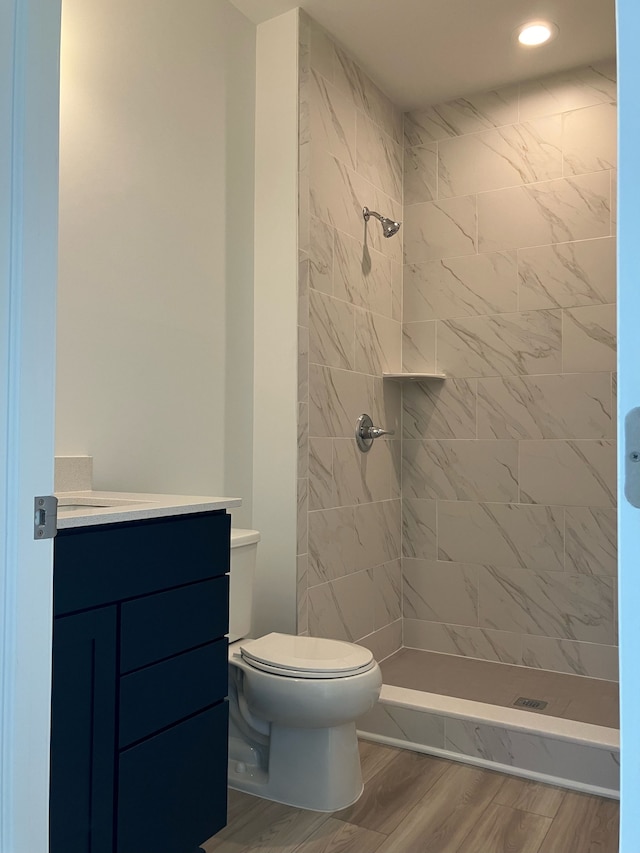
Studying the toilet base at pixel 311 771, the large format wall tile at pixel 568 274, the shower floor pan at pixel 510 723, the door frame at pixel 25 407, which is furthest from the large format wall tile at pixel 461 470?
the door frame at pixel 25 407

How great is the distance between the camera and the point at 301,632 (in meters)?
2.72

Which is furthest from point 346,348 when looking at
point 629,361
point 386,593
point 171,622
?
point 629,361

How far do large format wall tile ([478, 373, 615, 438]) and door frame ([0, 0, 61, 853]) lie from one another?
2.55 metres

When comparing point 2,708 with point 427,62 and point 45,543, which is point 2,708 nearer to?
point 45,543

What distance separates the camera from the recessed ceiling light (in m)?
2.87

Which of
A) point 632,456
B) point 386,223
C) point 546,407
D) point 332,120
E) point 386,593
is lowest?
point 386,593

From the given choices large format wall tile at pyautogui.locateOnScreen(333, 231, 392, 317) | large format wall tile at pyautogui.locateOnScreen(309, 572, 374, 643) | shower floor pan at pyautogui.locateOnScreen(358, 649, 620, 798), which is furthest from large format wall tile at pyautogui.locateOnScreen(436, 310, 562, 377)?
shower floor pan at pyautogui.locateOnScreen(358, 649, 620, 798)

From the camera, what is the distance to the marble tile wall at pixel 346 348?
9.27ft

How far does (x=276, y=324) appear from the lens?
111 inches

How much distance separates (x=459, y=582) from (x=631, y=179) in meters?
3.11

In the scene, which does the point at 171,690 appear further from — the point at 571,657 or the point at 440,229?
the point at 440,229

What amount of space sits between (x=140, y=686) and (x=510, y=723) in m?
1.40

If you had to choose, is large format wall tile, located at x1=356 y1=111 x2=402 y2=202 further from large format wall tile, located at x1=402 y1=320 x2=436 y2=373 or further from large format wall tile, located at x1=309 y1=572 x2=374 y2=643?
large format wall tile, located at x1=309 y1=572 x2=374 y2=643

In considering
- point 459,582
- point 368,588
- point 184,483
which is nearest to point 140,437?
point 184,483
